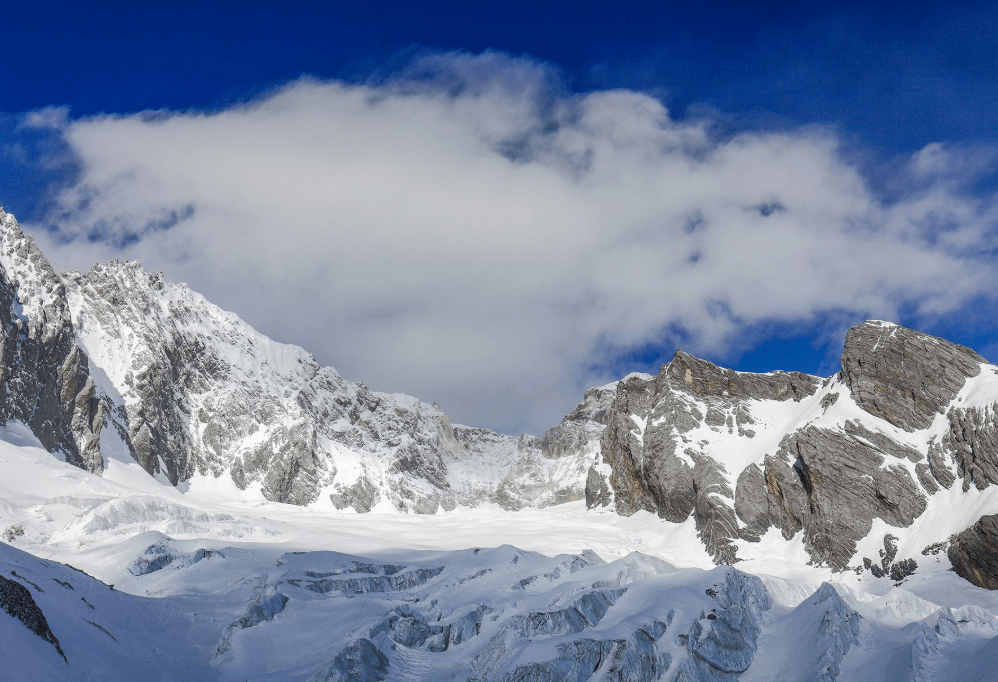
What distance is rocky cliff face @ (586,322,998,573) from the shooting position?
6988 centimetres

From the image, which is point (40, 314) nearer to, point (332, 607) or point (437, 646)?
point (332, 607)

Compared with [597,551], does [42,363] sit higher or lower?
higher

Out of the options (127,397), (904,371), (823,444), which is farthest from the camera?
(127,397)

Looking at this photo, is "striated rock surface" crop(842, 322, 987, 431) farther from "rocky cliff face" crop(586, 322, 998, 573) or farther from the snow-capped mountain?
the snow-capped mountain

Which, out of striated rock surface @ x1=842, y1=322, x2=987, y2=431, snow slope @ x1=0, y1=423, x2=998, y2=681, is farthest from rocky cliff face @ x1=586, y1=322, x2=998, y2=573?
snow slope @ x1=0, y1=423, x2=998, y2=681

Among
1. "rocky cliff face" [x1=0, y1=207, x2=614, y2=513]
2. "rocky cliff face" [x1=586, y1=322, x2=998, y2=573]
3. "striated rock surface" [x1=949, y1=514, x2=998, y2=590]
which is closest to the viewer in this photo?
"striated rock surface" [x1=949, y1=514, x2=998, y2=590]

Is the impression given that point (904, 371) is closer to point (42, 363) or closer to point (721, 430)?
point (721, 430)

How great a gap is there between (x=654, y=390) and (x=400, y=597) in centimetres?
→ 6940

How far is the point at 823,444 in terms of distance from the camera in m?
77.6

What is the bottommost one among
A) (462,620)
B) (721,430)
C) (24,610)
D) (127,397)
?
(462,620)

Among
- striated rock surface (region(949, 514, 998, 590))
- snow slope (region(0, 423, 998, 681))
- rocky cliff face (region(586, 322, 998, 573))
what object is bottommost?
snow slope (region(0, 423, 998, 681))

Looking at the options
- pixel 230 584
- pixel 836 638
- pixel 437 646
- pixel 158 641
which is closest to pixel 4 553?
pixel 158 641

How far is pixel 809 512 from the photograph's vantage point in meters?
77.7

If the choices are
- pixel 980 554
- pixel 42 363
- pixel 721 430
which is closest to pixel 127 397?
pixel 42 363
